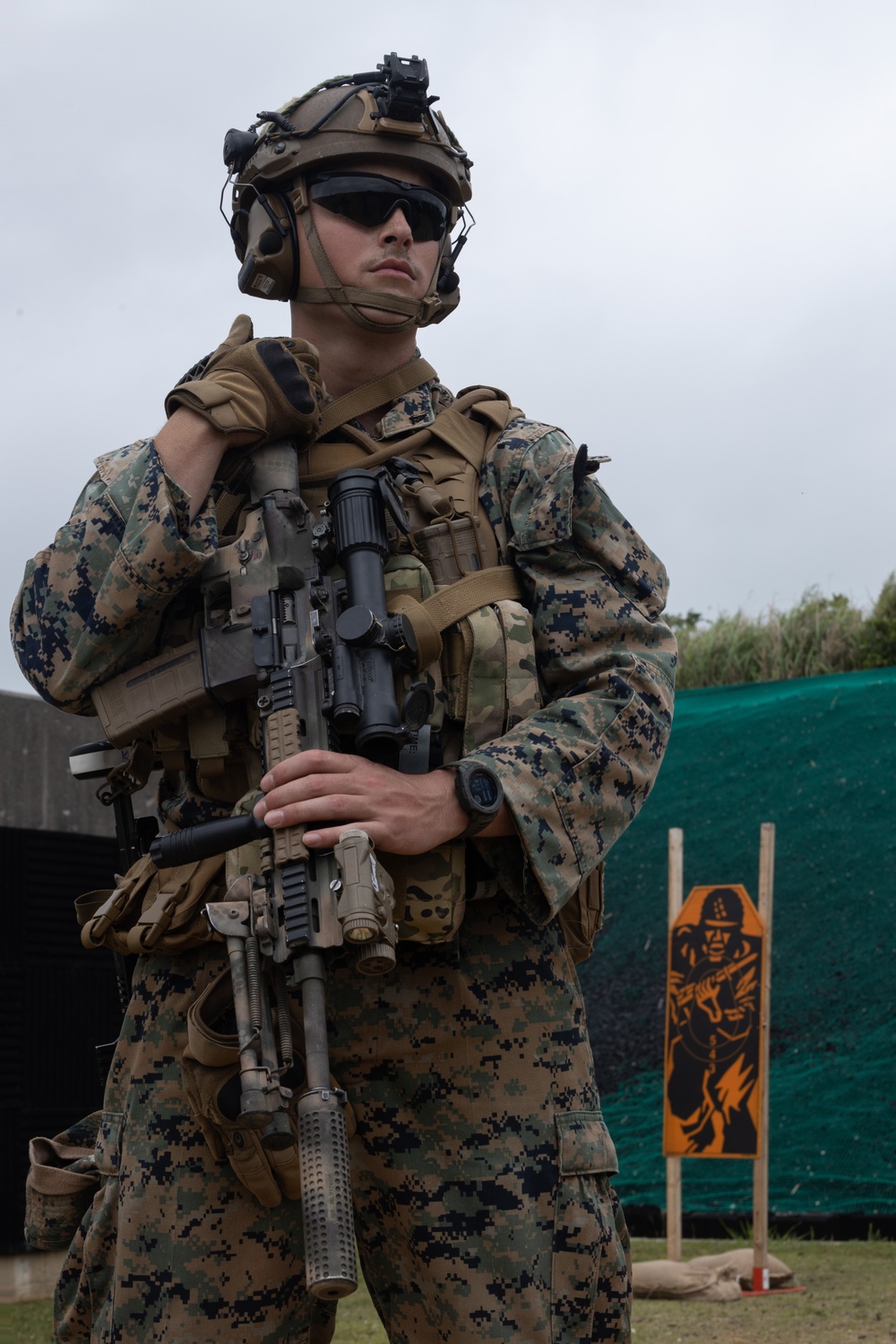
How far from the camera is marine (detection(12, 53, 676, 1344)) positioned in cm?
213

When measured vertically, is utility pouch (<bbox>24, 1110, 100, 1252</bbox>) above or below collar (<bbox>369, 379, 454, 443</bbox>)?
below

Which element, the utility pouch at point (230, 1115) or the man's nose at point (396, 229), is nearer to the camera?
the utility pouch at point (230, 1115)

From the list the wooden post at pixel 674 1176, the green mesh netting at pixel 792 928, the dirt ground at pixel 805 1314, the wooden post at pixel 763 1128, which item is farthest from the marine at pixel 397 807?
the green mesh netting at pixel 792 928

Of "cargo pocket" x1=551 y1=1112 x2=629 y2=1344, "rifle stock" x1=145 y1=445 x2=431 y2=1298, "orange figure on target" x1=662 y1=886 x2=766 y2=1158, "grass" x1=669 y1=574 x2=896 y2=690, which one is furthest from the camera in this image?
"grass" x1=669 y1=574 x2=896 y2=690

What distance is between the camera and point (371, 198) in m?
2.53

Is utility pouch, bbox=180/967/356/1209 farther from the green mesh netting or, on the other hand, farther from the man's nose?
the green mesh netting

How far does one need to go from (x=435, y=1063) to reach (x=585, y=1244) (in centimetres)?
34

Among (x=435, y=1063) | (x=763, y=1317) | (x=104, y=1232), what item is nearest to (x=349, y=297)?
(x=435, y=1063)

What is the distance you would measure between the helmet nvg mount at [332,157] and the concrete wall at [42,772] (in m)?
3.53

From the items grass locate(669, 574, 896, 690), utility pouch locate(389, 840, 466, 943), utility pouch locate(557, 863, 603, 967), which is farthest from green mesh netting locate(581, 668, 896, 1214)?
utility pouch locate(389, 840, 466, 943)

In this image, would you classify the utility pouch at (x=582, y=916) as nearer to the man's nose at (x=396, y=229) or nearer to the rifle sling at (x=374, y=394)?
the rifle sling at (x=374, y=394)

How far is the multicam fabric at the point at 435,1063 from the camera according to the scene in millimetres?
2137

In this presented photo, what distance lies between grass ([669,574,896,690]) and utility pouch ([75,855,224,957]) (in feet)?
25.2

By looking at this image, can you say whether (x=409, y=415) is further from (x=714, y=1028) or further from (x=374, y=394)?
(x=714, y=1028)
